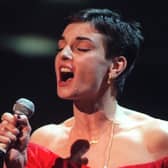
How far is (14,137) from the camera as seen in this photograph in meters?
1.08

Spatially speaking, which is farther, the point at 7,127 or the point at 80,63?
the point at 80,63

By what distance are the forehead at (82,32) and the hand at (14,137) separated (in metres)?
0.28

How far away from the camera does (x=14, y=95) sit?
1.88m

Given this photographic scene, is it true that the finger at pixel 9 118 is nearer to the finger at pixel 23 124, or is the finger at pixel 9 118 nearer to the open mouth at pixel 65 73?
the finger at pixel 23 124

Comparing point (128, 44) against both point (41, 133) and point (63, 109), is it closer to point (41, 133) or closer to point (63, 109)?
point (41, 133)

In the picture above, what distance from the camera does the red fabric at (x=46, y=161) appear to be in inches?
52.8

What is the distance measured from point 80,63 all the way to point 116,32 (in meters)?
0.13

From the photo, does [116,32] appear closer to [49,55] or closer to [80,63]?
[80,63]

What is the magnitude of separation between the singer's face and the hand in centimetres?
17

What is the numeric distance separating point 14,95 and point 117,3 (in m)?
0.44

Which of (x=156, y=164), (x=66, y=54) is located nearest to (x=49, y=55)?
(x=66, y=54)

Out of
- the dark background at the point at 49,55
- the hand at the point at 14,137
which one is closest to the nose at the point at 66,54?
the hand at the point at 14,137

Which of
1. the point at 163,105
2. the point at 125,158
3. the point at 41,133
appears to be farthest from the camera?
the point at 163,105

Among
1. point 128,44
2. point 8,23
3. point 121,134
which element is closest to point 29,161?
point 121,134
